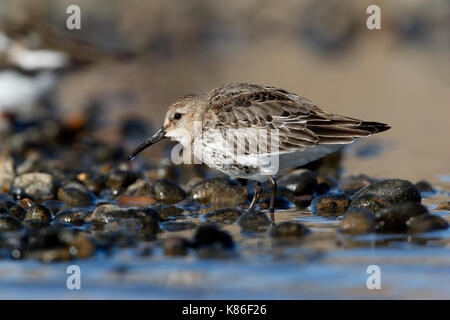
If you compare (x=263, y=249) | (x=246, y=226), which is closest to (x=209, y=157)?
(x=246, y=226)

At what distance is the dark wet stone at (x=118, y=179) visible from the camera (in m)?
9.94

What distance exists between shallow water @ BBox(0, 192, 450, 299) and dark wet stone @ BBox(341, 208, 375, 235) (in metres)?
0.12

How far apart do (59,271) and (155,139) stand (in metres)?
3.36

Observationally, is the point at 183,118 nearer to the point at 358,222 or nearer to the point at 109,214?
the point at 109,214

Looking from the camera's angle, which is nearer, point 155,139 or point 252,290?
point 252,290

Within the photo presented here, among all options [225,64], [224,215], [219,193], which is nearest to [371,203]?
[224,215]

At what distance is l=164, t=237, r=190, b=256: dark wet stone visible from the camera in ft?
21.9

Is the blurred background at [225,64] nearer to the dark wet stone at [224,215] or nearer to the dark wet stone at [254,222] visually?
the dark wet stone at [224,215]

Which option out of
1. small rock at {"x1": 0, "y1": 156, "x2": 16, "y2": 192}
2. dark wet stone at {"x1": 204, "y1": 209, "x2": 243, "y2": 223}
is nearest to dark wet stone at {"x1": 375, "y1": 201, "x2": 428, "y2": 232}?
dark wet stone at {"x1": 204, "y1": 209, "x2": 243, "y2": 223}

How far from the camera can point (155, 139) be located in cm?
941
